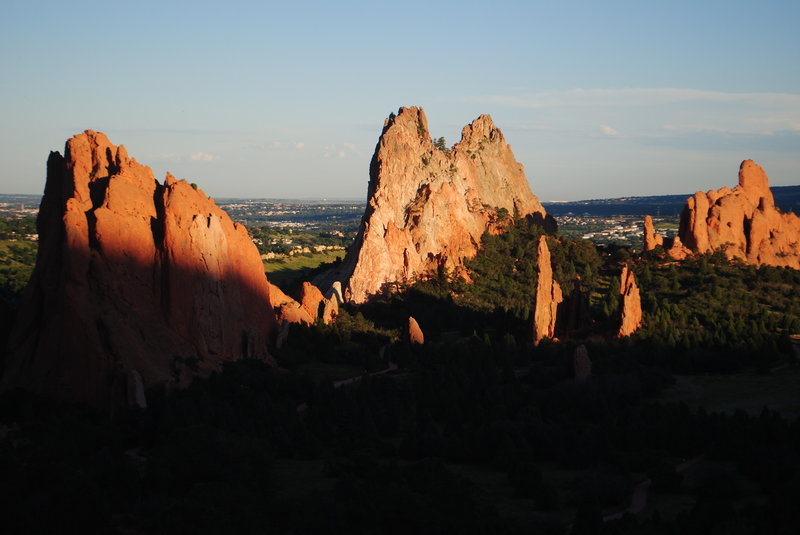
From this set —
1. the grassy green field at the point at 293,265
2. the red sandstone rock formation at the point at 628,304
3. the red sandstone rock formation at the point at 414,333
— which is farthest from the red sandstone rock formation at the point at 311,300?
the grassy green field at the point at 293,265

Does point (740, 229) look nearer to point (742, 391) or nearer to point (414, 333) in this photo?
point (414, 333)

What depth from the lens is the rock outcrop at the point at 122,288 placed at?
2218 inches

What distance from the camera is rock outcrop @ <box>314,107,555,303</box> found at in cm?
10050

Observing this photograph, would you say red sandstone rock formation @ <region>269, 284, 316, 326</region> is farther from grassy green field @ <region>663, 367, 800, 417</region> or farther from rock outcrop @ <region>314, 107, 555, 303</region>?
grassy green field @ <region>663, 367, 800, 417</region>

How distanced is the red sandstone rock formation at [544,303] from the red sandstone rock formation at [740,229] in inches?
993

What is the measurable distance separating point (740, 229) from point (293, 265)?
2797 inches

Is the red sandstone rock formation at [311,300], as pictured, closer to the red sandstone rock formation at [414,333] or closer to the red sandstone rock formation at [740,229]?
the red sandstone rock formation at [414,333]

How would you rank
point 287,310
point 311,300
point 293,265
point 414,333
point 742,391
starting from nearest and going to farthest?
point 742,391 → point 414,333 → point 287,310 → point 311,300 → point 293,265

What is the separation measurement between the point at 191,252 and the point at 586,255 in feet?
184

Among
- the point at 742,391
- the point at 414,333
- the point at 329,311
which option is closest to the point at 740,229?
the point at 414,333

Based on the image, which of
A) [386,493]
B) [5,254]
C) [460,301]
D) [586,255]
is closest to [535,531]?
[386,493]

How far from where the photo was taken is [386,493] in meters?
40.5

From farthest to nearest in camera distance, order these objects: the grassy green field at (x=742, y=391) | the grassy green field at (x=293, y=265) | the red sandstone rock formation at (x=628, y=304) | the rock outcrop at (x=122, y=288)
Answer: the grassy green field at (x=293, y=265)
the red sandstone rock formation at (x=628, y=304)
the grassy green field at (x=742, y=391)
the rock outcrop at (x=122, y=288)

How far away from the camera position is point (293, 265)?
152 meters
